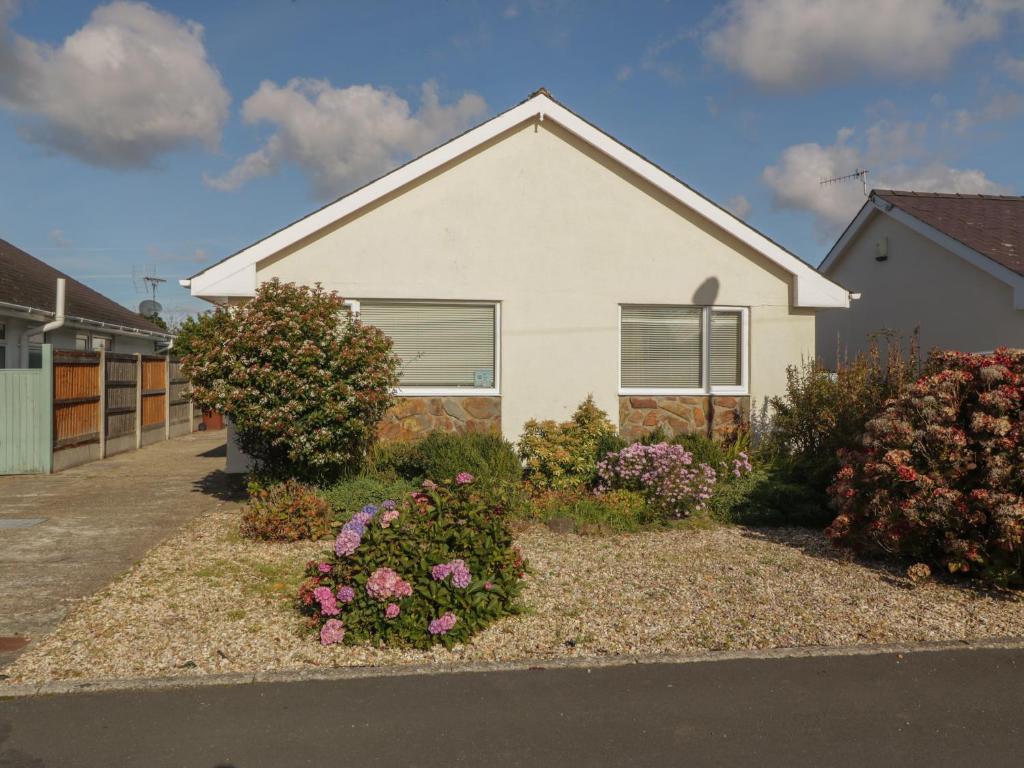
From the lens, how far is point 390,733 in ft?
12.5

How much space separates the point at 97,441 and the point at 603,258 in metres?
9.57

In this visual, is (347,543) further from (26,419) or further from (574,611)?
(26,419)

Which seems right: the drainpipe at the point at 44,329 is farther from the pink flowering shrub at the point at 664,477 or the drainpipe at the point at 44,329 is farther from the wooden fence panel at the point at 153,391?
the pink flowering shrub at the point at 664,477

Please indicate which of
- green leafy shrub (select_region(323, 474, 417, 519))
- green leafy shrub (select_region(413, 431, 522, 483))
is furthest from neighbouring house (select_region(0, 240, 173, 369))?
green leafy shrub (select_region(413, 431, 522, 483))

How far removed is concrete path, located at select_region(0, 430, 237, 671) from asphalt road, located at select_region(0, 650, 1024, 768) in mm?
1372

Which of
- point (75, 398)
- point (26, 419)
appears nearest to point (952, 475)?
point (26, 419)

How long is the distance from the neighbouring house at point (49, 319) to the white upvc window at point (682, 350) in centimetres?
1088

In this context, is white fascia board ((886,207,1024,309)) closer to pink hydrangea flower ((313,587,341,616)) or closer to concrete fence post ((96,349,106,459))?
pink hydrangea flower ((313,587,341,616))

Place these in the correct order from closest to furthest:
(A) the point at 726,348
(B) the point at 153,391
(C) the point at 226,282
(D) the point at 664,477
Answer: (D) the point at 664,477
(C) the point at 226,282
(A) the point at 726,348
(B) the point at 153,391

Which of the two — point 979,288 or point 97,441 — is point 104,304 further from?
point 979,288

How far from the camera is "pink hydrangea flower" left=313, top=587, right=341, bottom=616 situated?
16.0ft

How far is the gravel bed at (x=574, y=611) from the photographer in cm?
473

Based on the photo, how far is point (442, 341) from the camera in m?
10.2

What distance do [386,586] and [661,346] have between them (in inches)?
264
